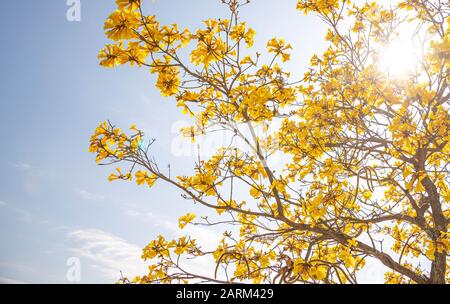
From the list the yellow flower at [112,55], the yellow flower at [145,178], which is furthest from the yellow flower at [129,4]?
the yellow flower at [145,178]

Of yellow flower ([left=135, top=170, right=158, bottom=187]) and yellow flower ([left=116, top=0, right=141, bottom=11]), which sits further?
yellow flower ([left=135, top=170, right=158, bottom=187])

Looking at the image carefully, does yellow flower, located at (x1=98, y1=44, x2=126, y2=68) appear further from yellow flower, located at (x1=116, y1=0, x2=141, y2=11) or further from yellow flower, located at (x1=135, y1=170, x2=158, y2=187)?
yellow flower, located at (x1=135, y1=170, x2=158, y2=187)

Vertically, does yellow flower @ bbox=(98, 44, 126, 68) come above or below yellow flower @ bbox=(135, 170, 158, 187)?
above

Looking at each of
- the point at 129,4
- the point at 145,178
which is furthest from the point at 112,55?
the point at 145,178

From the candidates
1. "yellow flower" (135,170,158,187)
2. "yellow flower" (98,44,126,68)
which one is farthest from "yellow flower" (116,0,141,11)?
"yellow flower" (135,170,158,187)

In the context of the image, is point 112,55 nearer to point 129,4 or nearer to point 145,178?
point 129,4

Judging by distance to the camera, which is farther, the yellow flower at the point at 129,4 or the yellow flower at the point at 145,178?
the yellow flower at the point at 145,178

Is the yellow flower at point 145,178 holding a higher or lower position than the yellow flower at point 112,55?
lower

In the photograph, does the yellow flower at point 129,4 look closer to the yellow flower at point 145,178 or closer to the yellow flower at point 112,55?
the yellow flower at point 112,55

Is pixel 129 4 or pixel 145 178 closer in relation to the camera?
pixel 129 4

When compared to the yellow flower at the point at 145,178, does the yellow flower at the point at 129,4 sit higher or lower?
higher
